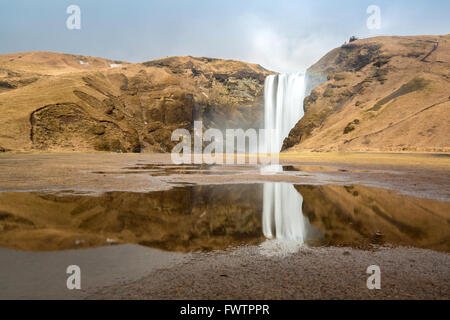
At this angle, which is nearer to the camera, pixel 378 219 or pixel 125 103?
pixel 378 219

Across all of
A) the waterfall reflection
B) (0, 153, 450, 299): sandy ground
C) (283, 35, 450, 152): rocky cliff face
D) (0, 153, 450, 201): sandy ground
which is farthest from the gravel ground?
(283, 35, 450, 152): rocky cliff face

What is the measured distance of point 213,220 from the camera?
19.6 feet

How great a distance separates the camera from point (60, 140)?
A: 157ft

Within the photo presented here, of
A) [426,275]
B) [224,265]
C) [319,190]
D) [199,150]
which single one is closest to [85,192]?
[224,265]

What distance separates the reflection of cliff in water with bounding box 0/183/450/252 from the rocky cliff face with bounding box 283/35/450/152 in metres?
33.8

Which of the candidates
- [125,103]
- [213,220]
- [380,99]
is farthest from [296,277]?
[125,103]

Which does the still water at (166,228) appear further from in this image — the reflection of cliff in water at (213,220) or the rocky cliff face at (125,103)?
the rocky cliff face at (125,103)

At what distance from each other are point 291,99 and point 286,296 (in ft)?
232

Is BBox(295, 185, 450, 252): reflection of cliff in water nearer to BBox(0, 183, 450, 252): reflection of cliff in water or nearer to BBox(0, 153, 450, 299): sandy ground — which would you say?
BBox(0, 183, 450, 252): reflection of cliff in water

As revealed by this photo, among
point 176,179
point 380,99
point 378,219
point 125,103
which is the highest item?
point 125,103

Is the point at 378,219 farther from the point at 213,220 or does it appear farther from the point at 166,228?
the point at 166,228

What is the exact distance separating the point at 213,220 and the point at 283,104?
222 ft

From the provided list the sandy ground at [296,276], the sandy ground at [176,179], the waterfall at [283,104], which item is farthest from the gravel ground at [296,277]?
the waterfall at [283,104]
